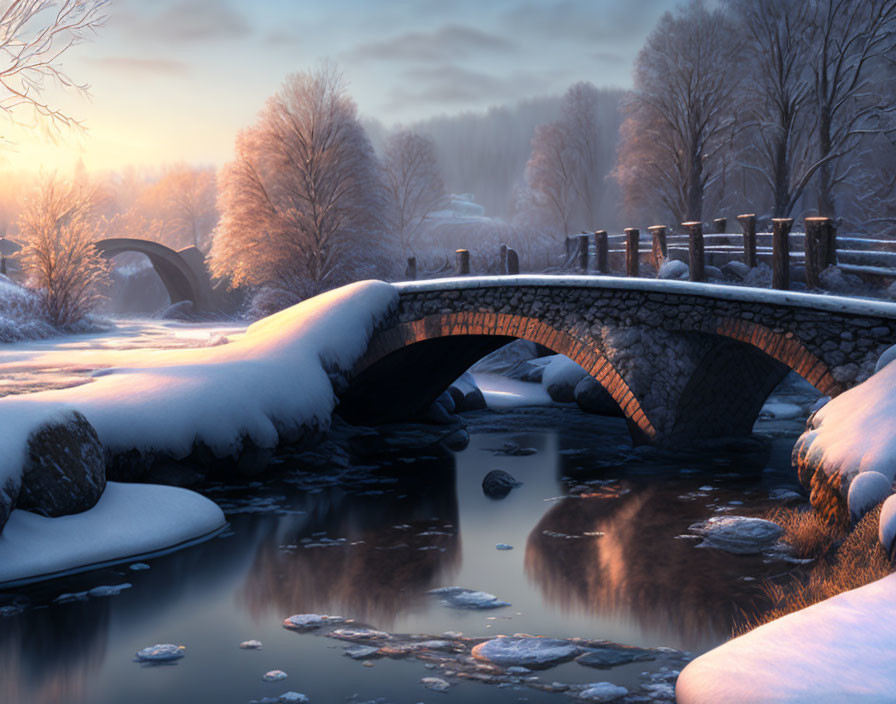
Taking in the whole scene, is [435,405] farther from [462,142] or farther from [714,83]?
[462,142]

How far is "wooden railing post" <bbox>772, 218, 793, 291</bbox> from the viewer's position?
11.9 meters

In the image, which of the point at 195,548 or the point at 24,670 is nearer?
the point at 24,670

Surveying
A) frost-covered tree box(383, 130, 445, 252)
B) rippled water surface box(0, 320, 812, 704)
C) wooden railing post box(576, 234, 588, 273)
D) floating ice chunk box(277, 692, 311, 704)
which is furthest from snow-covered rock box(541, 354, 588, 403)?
frost-covered tree box(383, 130, 445, 252)

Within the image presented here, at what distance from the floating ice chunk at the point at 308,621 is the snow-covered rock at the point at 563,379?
39.4 ft

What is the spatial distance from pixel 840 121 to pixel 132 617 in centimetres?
2557

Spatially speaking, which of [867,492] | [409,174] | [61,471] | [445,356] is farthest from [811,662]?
[409,174]

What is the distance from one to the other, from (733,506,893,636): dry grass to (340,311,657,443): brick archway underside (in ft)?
13.9

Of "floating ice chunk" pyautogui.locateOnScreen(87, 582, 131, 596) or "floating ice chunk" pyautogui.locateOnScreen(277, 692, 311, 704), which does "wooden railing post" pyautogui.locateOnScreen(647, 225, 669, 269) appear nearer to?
"floating ice chunk" pyautogui.locateOnScreen(87, 582, 131, 596)

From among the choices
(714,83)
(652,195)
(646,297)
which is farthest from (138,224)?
(646,297)

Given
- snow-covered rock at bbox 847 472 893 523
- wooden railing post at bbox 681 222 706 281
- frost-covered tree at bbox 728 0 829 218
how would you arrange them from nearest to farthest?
1. snow-covered rock at bbox 847 472 893 523
2. wooden railing post at bbox 681 222 706 281
3. frost-covered tree at bbox 728 0 829 218

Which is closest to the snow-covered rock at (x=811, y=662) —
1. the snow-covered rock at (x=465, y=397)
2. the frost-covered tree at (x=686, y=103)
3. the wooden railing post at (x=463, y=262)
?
the snow-covered rock at (x=465, y=397)

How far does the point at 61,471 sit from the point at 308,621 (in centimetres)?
336

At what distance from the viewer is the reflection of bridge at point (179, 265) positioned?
121ft

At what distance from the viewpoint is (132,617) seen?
7.46 m
